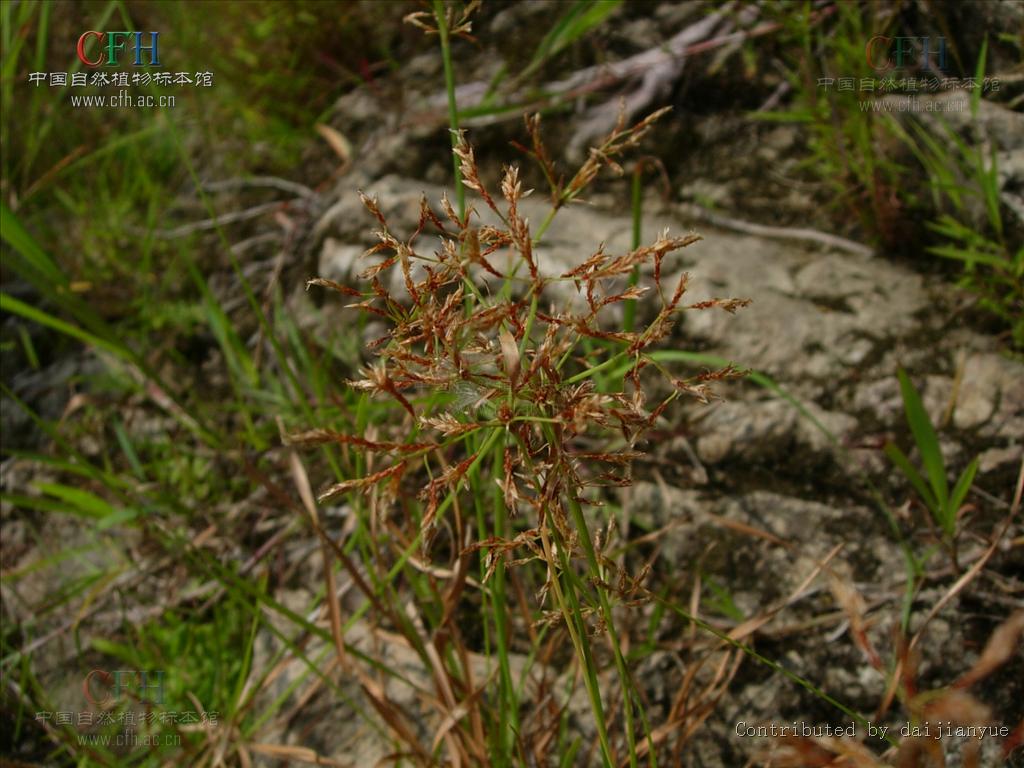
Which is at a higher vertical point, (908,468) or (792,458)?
(908,468)

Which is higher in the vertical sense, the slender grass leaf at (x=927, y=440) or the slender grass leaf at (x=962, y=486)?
the slender grass leaf at (x=927, y=440)

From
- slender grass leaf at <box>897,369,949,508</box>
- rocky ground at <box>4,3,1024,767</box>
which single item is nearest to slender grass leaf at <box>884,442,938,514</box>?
slender grass leaf at <box>897,369,949,508</box>

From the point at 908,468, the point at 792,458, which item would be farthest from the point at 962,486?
the point at 792,458

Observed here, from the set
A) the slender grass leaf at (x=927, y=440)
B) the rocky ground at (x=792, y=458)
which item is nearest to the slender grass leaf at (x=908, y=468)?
the slender grass leaf at (x=927, y=440)

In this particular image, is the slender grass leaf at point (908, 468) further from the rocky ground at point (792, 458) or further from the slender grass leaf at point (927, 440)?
the rocky ground at point (792, 458)

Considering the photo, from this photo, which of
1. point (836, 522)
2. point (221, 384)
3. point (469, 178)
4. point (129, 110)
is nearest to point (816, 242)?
point (836, 522)

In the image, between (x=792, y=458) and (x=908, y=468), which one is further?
(x=792, y=458)

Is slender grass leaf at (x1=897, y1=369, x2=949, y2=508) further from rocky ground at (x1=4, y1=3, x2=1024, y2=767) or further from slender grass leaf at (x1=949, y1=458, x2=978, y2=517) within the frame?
rocky ground at (x1=4, y1=3, x2=1024, y2=767)

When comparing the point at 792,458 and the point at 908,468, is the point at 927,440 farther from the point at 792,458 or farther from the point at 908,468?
the point at 792,458

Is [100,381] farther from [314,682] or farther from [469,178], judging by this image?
[469,178]

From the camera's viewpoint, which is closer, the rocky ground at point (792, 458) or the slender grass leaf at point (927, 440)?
the slender grass leaf at point (927, 440)

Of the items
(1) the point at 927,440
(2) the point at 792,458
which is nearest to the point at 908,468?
(1) the point at 927,440
